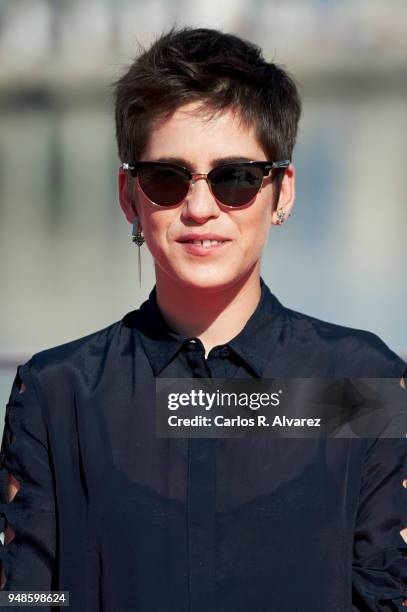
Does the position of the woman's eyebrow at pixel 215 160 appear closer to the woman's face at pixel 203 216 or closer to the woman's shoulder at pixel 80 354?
the woman's face at pixel 203 216

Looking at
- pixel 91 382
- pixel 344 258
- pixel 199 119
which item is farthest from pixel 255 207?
pixel 344 258

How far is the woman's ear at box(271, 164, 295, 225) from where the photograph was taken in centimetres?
149

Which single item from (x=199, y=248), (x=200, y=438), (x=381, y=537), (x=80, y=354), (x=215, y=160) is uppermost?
(x=215, y=160)

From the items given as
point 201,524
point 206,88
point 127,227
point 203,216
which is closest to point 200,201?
point 203,216

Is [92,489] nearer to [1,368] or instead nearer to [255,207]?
[255,207]

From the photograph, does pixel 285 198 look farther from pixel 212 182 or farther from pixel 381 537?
pixel 381 537

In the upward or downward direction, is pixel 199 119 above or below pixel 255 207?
above

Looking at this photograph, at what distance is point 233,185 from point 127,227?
1.85 m

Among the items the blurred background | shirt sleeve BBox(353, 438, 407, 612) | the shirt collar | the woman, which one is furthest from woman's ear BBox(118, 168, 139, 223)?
the blurred background

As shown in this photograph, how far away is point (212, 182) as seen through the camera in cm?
138

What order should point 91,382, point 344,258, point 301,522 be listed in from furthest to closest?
1. point 344,258
2. point 91,382
3. point 301,522

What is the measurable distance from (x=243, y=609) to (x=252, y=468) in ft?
0.55

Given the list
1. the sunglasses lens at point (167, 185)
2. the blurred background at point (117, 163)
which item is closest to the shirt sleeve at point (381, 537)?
the sunglasses lens at point (167, 185)

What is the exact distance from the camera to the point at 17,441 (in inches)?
56.0
